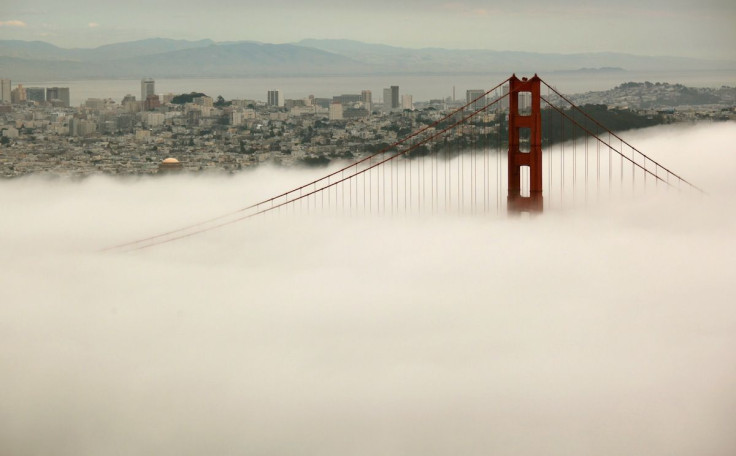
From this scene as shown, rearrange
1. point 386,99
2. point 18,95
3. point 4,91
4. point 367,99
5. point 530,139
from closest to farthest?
point 530,139 → point 386,99 → point 367,99 → point 18,95 → point 4,91

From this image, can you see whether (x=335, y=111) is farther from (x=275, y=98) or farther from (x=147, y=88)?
(x=147, y=88)

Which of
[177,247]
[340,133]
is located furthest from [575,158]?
[177,247]

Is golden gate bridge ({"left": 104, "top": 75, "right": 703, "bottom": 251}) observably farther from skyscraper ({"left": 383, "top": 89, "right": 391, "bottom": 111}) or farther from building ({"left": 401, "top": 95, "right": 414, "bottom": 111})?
skyscraper ({"left": 383, "top": 89, "right": 391, "bottom": 111})

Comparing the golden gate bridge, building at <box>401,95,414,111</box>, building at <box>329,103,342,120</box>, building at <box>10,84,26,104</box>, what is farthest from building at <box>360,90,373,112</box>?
building at <box>10,84,26,104</box>

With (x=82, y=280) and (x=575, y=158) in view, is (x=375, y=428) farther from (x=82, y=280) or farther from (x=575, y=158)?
(x=575, y=158)

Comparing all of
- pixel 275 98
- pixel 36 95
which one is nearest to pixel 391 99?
pixel 275 98

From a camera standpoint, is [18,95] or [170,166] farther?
[18,95]
